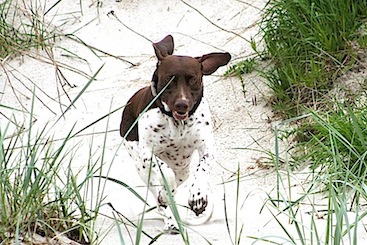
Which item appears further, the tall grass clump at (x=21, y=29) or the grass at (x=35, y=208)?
the tall grass clump at (x=21, y=29)

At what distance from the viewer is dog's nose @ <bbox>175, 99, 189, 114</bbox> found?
5.03 metres

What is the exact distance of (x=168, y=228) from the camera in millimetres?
4941

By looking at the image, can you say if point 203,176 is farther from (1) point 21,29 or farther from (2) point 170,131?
(1) point 21,29

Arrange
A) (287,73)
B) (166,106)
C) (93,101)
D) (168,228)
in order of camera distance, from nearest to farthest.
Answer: (168,228) → (166,106) → (287,73) → (93,101)

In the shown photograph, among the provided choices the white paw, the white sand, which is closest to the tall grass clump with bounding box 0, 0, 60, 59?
the white sand

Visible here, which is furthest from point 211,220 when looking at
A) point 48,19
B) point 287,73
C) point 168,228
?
point 48,19

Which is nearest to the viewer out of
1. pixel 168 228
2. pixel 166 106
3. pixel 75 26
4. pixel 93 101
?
pixel 168 228

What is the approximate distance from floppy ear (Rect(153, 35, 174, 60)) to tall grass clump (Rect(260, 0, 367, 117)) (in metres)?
1.56

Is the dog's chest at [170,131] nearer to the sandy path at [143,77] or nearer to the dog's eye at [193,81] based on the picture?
the dog's eye at [193,81]

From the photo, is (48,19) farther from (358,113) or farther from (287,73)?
(358,113)

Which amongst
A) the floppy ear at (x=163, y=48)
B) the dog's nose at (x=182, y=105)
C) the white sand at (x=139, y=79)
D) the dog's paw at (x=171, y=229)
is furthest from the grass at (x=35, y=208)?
the white sand at (x=139, y=79)

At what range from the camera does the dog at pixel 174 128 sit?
5098 mm

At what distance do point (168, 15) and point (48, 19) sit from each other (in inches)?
41.8

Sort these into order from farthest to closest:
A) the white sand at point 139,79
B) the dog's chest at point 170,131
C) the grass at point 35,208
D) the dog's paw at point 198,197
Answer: the white sand at point 139,79 → the dog's chest at point 170,131 → the dog's paw at point 198,197 → the grass at point 35,208
